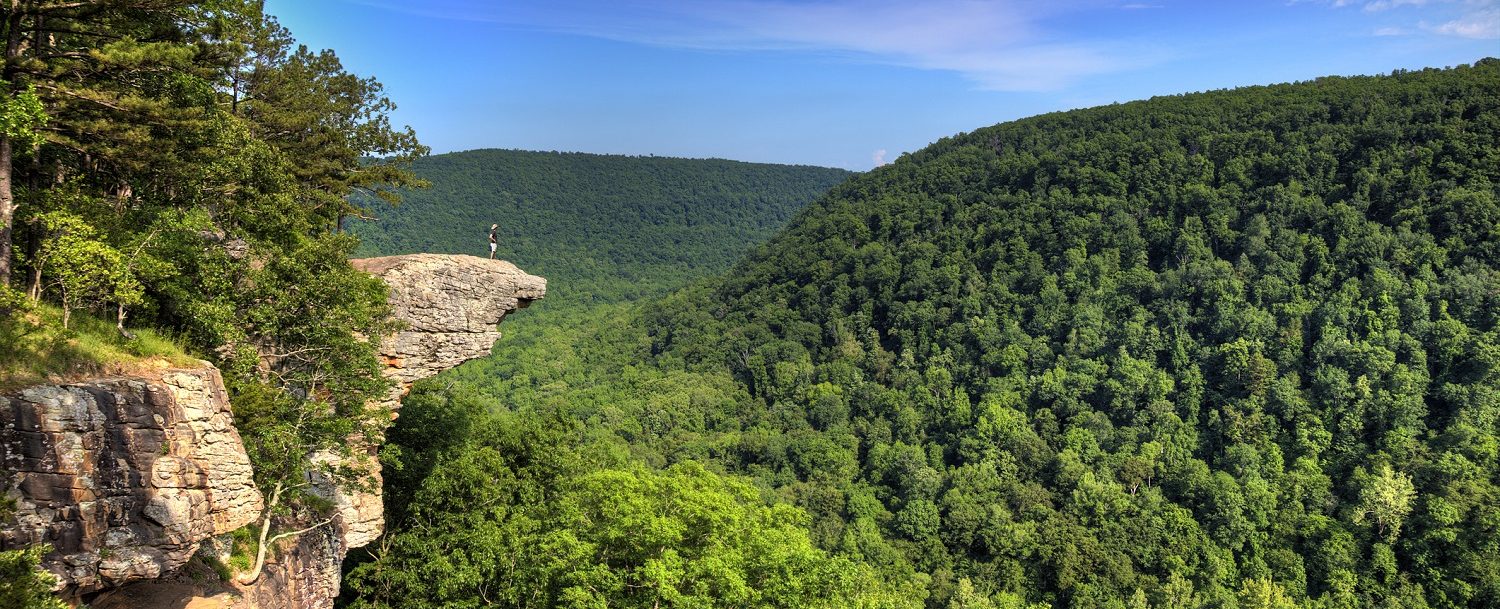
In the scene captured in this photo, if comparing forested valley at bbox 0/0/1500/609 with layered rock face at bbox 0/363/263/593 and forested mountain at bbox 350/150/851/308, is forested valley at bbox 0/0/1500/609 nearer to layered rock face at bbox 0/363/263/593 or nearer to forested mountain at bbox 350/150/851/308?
layered rock face at bbox 0/363/263/593

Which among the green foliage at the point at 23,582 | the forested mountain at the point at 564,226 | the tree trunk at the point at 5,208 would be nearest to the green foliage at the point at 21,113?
the tree trunk at the point at 5,208

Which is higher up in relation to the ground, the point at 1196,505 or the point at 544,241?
the point at 544,241

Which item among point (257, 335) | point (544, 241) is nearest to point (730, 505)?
point (257, 335)

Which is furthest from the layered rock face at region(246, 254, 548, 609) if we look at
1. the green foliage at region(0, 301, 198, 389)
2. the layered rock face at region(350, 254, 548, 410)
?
the green foliage at region(0, 301, 198, 389)

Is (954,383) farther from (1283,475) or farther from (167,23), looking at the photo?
(167,23)

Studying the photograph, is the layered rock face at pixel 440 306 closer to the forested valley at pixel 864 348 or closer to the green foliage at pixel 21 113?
the forested valley at pixel 864 348

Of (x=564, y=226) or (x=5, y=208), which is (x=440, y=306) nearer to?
(x=5, y=208)
